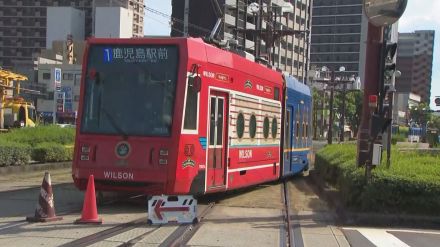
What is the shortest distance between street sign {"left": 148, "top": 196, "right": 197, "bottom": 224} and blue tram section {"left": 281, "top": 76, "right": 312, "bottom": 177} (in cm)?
739

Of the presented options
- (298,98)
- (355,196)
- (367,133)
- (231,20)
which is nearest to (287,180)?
(298,98)

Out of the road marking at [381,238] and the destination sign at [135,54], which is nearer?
the road marking at [381,238]

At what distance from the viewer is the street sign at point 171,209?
968cm

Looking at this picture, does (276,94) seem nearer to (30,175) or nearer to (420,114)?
(30,175)

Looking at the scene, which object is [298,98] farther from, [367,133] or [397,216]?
[397,216]

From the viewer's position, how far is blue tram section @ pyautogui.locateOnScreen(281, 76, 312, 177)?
56.6ft

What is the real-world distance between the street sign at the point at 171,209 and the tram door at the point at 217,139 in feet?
6.18

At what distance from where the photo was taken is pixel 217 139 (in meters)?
12.2

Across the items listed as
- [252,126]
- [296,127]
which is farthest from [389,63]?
[296,127]

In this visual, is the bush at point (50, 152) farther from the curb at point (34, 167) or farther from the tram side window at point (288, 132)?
the tram side window at point (288, 132)

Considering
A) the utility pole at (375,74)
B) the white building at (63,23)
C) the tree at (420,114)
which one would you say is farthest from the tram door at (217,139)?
the white building at (63,23)

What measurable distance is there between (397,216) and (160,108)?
500cm

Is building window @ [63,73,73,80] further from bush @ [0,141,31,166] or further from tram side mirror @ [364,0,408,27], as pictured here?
tram side mirror @ [364,0,408,27]

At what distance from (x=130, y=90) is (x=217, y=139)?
2.18 meters
